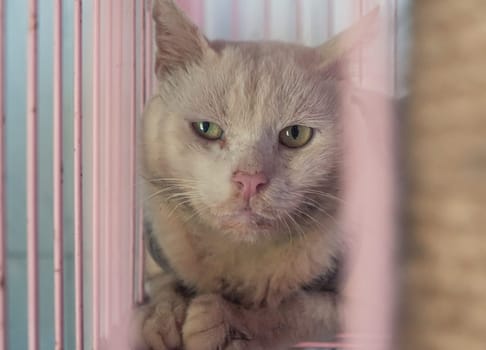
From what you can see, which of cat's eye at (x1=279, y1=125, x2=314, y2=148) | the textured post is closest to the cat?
cat's eye at (x1=279, y1=125, x2=314, y2=148)

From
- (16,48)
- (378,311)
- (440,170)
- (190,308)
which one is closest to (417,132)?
(440,170)

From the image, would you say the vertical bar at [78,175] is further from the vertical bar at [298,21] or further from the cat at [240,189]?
the vertical bar at [298,21]

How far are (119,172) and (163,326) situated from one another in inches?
8.1

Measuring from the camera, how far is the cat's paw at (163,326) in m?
0.71

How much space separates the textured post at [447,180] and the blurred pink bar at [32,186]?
460 mm

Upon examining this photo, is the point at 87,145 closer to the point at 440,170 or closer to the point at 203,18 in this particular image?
the point at 203,18

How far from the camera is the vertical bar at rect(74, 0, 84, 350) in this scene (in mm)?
745

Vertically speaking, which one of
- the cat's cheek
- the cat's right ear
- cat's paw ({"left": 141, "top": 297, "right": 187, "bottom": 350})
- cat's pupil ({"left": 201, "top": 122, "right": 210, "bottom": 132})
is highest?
the cat's right ear

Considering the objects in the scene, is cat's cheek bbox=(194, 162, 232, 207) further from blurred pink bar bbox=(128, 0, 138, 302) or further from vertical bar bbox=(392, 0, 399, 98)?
vertical bar bbox=(392, 0, 399, 98)

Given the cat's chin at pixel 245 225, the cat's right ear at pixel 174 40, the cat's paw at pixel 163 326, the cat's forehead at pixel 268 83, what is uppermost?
the cat's right ear at pixel 174 40

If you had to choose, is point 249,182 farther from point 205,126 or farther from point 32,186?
point 32,186

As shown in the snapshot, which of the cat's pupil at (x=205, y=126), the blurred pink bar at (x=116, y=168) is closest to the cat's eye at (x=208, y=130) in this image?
the cat's pupil at (x=205, y=126)

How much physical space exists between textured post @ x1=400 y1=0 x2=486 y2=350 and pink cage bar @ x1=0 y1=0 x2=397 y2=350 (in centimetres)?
3

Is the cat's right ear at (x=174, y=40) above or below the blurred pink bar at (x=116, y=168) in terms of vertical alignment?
above
